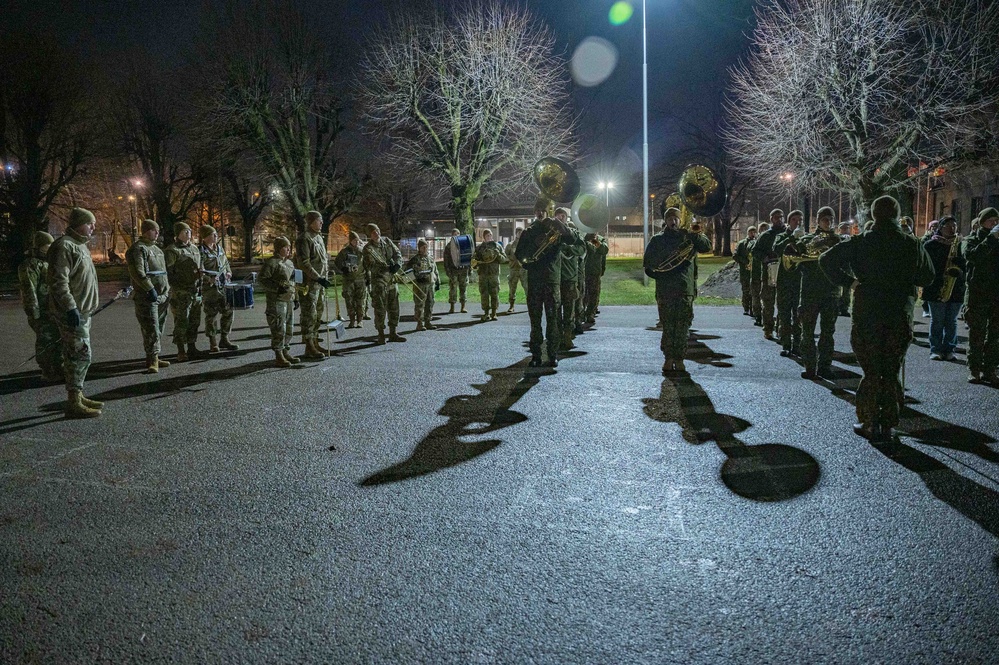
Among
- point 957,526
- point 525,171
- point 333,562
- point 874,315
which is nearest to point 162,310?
point 333,562

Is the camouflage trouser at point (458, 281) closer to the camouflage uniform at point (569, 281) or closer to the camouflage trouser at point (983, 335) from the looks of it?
the camouflage uniform at point (569, 281)

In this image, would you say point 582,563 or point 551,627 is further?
point 582,563

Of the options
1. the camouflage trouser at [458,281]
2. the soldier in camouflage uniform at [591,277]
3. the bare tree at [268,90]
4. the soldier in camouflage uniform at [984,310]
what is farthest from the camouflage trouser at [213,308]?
the bare tree at [268,90]

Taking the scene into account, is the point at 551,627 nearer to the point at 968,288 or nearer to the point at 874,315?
the point at 874,315

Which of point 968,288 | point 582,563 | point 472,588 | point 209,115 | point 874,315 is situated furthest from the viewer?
point 209,115

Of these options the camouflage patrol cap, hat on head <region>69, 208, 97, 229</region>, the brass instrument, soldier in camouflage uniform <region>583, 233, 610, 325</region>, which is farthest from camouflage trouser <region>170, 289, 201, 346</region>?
the brass instrument

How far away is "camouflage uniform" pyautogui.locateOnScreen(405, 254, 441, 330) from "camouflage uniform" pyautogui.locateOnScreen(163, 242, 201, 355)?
4063 millimetres

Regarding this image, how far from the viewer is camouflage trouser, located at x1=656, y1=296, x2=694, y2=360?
8.67 metres

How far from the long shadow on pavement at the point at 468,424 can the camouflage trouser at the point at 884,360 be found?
3.12m

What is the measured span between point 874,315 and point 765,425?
1.36m

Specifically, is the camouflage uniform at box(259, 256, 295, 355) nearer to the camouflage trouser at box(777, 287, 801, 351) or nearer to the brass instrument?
the camouflage trouser at box(777, 287, 801, 351)

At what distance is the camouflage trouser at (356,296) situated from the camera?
566 inches

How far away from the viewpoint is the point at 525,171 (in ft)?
94.6

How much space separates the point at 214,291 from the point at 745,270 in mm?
11117
